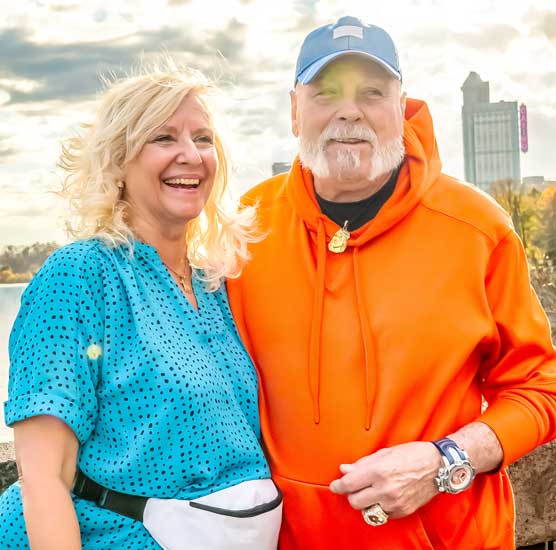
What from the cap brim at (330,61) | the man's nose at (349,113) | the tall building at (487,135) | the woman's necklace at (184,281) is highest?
the tall building at (487,135)

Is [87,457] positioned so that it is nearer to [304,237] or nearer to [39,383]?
[39,383]

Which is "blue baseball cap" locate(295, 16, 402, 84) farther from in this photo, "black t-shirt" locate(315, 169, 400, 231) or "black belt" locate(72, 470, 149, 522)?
"black belt" locate(72, 470, 149, 522)

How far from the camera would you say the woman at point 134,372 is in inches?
78.4

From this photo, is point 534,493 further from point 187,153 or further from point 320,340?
point 187,153

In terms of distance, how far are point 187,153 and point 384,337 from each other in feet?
2.59

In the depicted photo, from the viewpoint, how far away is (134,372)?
2.06 metres

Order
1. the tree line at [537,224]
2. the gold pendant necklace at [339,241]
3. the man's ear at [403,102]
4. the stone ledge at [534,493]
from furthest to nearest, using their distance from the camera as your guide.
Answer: the tree line at [537,224] → the stone ledge at [534,493] → the man's ear at [403,102] → the gold pendant necklace at [339,241]

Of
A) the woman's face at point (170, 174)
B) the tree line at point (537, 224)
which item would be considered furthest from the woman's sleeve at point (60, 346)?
the tree line at point (537, 224)

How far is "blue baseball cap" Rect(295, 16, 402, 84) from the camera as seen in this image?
8.51 ft

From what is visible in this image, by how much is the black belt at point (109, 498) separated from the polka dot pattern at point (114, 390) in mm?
18

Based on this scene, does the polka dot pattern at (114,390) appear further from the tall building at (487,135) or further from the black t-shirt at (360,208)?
the tall building at (487,135)

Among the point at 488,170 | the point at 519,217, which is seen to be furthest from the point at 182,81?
the point at 488,170

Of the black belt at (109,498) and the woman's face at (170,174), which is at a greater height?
the woman's face at (170,174)

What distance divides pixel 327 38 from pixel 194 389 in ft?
4.19
